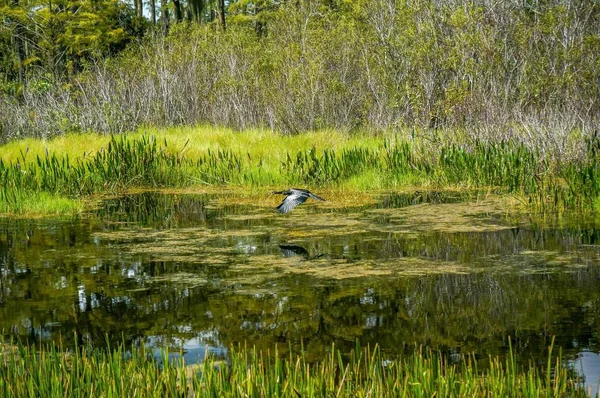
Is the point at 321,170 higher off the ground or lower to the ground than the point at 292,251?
higher

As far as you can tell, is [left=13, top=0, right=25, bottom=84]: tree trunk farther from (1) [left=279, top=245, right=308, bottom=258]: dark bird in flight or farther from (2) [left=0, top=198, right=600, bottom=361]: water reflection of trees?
(2) [left=0, top=198, right=600, bottom=361]: water reflection of trees

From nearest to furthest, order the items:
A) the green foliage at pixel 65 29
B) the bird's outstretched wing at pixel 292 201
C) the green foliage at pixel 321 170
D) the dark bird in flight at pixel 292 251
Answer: the dark bird in flight at pixel 292 251, the bird's outstretched wing at pixel 292 201, the green foliage at pixel 321 170, the green foliage at pixel 65 29

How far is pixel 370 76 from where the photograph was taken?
16391 millimetres

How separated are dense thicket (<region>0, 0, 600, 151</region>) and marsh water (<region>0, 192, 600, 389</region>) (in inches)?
160

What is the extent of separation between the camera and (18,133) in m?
16.7

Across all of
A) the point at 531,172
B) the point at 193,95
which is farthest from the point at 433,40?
the point at 193,95

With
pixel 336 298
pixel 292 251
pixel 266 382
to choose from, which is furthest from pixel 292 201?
pixel 266 382

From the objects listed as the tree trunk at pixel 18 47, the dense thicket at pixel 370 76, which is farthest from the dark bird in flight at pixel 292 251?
the tree trunk at pixel 18 47

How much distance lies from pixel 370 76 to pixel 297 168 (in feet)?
15.0

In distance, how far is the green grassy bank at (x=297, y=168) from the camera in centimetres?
1038

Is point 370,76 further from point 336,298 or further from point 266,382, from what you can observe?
point 266,382

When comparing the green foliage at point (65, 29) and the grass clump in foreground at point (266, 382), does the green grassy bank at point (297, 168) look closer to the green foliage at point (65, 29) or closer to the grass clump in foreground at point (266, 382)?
the grass clump in foreground at point (266, 382)

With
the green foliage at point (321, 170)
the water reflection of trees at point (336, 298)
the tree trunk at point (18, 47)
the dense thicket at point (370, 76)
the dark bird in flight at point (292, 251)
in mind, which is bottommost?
the dark bird in flight at point (292, 251)

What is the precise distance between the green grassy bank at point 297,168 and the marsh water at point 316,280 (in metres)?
0.80
